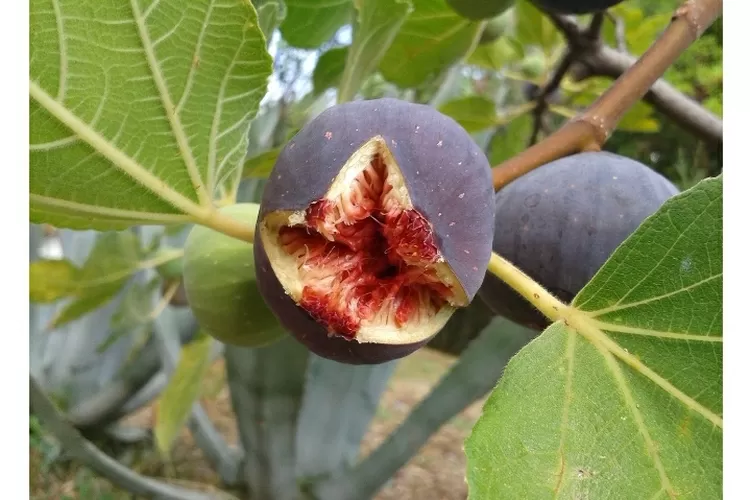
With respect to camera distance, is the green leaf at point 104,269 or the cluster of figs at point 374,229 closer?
the cluster of figs at point 374,229

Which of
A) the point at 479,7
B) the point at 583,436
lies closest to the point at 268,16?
the point at 479,7

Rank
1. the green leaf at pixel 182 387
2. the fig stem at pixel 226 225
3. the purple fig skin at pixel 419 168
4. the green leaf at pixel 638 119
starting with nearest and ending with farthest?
the purple fig skin at pixel 419 168 → the fig stem at pixel 226 225 → the green leaf at pixel 182 387 → the green leaf at pixel 638 119

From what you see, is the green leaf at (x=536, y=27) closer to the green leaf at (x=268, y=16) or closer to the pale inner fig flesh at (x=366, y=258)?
the green leaf at (x=268, y=16)

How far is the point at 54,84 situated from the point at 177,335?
148cm

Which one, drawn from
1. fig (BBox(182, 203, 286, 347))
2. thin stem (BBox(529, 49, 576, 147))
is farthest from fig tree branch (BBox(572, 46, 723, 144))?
fig (BBox(182, 203, 286, 347))

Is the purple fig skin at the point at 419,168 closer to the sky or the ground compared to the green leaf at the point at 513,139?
closer to the sky

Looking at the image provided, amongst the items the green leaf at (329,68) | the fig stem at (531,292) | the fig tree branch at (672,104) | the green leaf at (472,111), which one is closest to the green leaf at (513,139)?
the green leaf at (472,111)

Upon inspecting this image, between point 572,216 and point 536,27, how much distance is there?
2.90 feet

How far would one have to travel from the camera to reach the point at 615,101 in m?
0.60

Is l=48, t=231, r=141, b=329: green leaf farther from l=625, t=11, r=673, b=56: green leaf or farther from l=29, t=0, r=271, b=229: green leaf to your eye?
l=625, t=11, r=673, b=56: green leaf

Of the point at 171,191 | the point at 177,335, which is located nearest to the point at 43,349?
the point at 177,335

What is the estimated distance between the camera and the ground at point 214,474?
2.13 meters

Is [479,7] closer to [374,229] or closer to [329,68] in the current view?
→ [329,68]

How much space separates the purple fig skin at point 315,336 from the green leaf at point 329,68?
46 centimetres
